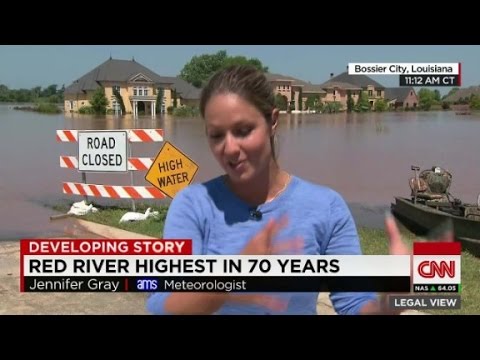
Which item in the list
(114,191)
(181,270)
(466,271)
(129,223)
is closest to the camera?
(181,270)

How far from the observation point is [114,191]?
6.14 m

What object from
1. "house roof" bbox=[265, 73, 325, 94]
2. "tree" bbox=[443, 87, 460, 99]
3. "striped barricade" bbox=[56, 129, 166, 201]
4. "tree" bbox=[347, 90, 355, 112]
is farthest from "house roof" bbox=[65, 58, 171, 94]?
"tree" bbox=[443, 87, 460, 99]

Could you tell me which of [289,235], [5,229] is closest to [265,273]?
[289,235]

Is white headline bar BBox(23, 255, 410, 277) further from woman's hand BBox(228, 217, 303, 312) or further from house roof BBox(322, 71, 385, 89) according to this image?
house roof BBox(322, 71, 385, 89)

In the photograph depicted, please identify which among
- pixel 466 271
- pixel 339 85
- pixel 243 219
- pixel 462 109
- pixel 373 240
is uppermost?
pixel 339 85

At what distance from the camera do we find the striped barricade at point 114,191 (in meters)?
5.87

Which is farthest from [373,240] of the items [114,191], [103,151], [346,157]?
[114,191]

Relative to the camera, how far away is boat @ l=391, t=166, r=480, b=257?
5.13m

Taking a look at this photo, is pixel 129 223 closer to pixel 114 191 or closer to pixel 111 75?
pixel 114 191

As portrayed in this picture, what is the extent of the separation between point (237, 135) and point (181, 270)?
90 cm

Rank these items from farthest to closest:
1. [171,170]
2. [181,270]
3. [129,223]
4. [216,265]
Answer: [129,223]
[171,170]
[181,270]
[216,265]

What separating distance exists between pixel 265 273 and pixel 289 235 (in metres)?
0.51

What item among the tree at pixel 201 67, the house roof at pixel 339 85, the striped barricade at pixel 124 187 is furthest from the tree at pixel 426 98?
the striped barricade at pixel 124 187

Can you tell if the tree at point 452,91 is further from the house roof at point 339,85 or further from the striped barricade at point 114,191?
the striped barricade at point 114,191
